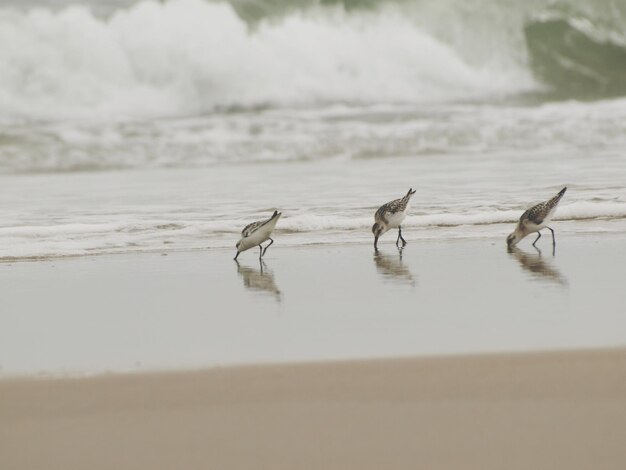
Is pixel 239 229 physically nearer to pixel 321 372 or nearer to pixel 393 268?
pixel 393 268

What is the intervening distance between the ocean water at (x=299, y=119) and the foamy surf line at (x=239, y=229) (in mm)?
27

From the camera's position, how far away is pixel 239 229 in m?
7.95

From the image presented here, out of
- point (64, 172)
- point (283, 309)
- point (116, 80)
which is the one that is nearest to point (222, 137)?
point (64, 172)

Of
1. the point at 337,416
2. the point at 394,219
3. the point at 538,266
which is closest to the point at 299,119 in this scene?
the point at 394,219

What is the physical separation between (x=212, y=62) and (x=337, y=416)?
17095 mm

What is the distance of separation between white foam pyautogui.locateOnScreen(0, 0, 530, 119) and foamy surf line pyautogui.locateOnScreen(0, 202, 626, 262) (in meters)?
10.3

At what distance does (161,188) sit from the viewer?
11453 millimetres

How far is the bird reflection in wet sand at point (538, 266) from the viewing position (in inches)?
214

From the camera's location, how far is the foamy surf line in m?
7.30

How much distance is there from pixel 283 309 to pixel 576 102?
15138 mm

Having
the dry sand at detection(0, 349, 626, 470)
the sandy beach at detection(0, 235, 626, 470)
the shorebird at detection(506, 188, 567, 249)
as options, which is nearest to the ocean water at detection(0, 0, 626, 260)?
the shorebird at detection(506, 188, 567, 249)

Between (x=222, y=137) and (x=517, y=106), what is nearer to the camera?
(x=222, y=137)

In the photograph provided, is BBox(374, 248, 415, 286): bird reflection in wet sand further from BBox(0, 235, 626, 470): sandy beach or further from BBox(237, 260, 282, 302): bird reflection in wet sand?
BBox(237, 260, 282, 302): bird reflection in wet sand

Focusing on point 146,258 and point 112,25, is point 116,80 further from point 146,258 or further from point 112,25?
point 146,258
